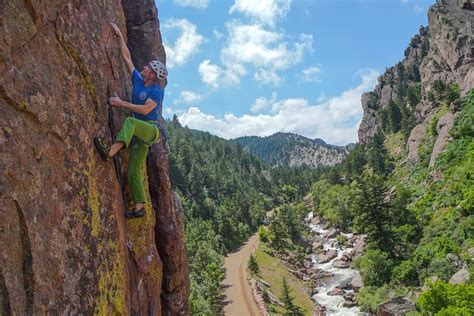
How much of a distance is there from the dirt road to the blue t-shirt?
34860 mm

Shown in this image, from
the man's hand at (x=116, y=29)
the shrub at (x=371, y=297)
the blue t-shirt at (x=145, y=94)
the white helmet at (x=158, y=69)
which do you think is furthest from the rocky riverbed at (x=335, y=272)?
the man's hand at (x=116, y=29)

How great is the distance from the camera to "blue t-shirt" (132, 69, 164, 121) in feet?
30.2

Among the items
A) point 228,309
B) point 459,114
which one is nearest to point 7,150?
point 228,309

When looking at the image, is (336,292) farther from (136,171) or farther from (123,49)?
(123,49)

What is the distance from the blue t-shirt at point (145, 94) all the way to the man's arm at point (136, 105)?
165 mm

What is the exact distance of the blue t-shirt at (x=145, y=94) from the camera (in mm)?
9211

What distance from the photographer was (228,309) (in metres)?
41.5

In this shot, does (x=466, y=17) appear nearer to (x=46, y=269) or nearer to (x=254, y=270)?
(x=254, y=270)

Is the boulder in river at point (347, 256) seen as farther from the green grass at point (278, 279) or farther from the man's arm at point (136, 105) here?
the man's arm at point (136, 105)

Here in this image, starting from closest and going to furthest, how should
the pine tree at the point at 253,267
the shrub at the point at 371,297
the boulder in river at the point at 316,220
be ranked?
the shrub at the point at 371,297 < the pine tree at the point at 253,267 < the boulder in river at the point at 316,220

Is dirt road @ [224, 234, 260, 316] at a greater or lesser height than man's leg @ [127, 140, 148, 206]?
lesser

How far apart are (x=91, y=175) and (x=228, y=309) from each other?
3783cm

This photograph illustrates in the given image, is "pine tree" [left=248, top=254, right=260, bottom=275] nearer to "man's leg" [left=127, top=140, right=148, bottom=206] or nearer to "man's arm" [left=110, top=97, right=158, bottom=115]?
"man's leg" [left=127, top=140, right=148, bottom=206]

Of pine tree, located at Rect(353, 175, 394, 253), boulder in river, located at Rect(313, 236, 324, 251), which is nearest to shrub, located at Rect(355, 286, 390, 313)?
pine tree, located at Rect(353, 175, 394, 253)
